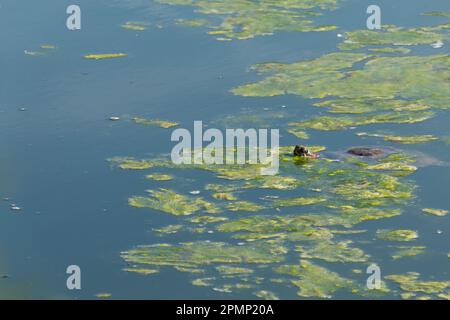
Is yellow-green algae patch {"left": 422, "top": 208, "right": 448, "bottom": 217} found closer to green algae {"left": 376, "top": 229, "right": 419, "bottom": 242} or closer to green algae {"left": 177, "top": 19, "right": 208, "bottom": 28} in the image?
green algae {"left": 376, "top": 229, "right": 419, "bottom": 242}

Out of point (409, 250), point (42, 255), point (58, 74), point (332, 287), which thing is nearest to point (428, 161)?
point (409, 250)

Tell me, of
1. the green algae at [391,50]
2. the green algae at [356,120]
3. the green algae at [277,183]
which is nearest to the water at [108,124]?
the green algae at [356,120]

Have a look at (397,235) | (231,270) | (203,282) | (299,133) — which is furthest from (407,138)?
(203,282)

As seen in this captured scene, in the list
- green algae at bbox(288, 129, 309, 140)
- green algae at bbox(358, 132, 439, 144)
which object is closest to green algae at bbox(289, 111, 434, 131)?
green algae at bbox(288, 129, 309, 140)

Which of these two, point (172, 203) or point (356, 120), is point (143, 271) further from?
point (356, 120)
